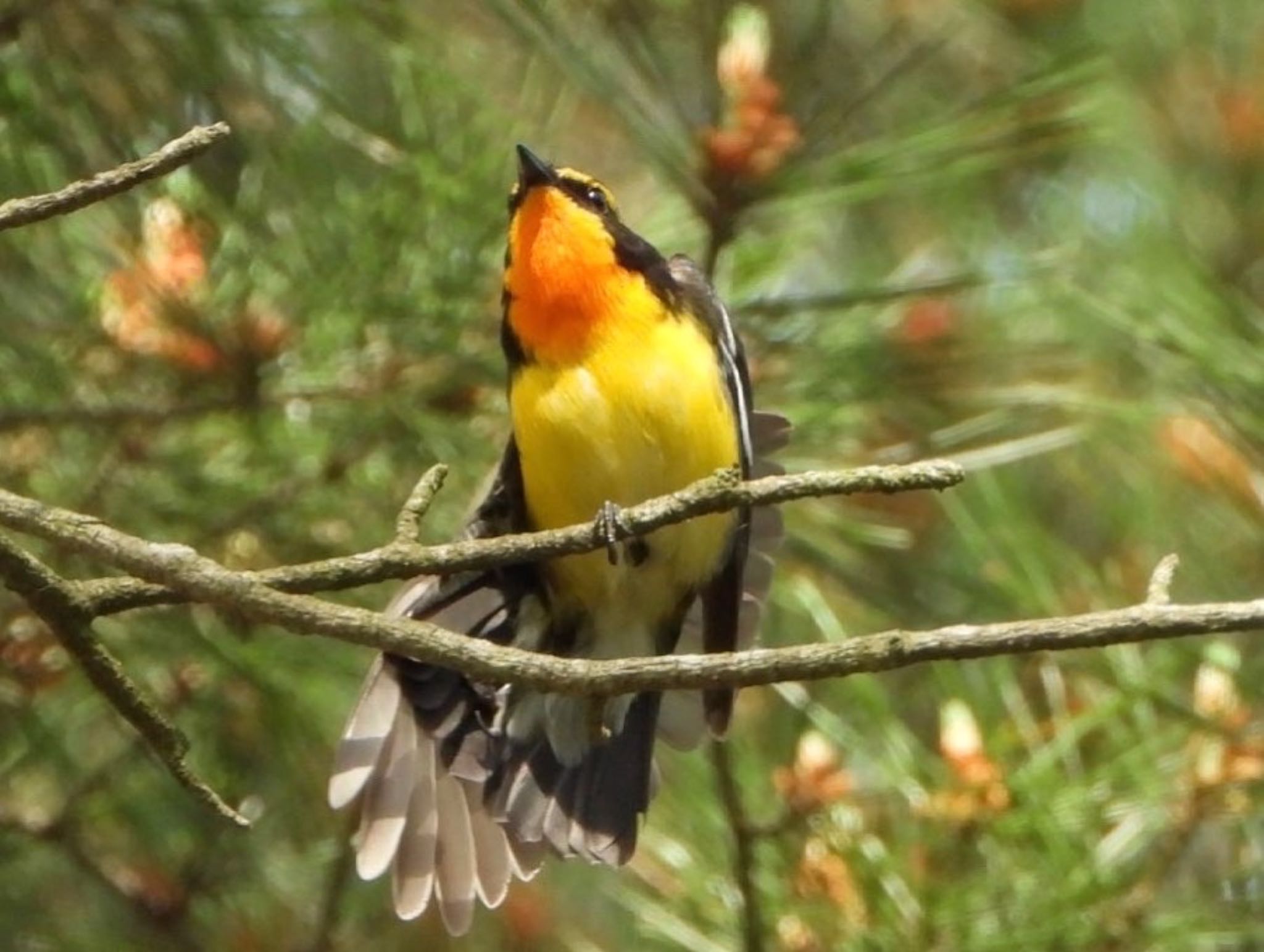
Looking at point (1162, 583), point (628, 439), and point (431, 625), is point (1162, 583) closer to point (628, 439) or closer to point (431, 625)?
point (431, 625)

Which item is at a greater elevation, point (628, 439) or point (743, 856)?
point (628, 439)

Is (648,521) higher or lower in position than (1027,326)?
lower

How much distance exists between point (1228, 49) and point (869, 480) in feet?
9.14

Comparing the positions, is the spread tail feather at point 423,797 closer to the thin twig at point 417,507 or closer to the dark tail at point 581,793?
the dark tail at point 581,793

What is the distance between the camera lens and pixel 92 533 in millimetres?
1429

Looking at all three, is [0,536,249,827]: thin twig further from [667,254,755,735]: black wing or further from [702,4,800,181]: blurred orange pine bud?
[702,4,800,181]: blurred orange pine bud

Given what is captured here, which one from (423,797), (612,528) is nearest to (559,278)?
(423,797)

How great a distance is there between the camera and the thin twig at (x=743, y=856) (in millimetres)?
2195

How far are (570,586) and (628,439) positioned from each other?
0.21m

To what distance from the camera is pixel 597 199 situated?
2.58 m

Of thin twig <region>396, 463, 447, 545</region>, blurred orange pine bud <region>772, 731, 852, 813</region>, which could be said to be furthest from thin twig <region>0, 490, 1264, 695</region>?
blurred orange pine bud <region>772, 731, 852, 813</region>

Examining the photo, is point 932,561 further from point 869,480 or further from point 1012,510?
point 869,480

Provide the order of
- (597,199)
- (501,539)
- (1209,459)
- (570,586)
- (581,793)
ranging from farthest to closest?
(1209,459) → (597,199) → (570,586) → (581,793) → (501,539)

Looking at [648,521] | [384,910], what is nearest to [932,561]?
[384,910]
